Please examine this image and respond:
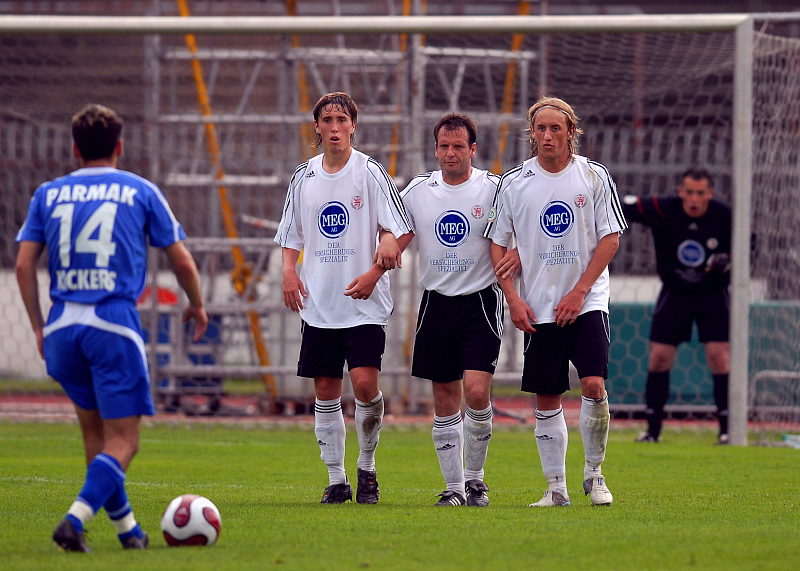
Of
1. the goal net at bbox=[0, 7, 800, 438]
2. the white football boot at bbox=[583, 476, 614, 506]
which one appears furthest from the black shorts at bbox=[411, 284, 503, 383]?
the goal net at bbox=[0, 7, 800, 438]

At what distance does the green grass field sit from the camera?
4793 millimetres

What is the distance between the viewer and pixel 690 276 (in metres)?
10.8

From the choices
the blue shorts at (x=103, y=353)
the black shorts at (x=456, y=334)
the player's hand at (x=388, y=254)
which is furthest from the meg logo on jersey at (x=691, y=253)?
the blue shorts at (x=103, y=353)

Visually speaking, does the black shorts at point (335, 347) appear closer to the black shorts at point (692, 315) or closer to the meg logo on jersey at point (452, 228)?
the meg logo on jersey at point (452, 228)

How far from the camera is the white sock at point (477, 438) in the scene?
6656mm

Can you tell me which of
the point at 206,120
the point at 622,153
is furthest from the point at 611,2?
the point at 206,120

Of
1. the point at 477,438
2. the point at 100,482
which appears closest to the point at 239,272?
the point at 477,438

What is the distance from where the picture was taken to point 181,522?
16.8ft

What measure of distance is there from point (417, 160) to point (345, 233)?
569 centimetres

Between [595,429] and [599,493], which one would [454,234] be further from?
[599,493]

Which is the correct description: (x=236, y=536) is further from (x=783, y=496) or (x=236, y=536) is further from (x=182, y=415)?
(x=182, y=415)

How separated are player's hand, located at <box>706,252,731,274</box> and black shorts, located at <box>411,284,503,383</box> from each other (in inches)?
177

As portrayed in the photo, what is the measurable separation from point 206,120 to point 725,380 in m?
5.37

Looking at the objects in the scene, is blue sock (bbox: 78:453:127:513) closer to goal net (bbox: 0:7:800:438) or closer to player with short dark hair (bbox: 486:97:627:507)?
player with short dark hair (bbox: 486:97:627:507)
